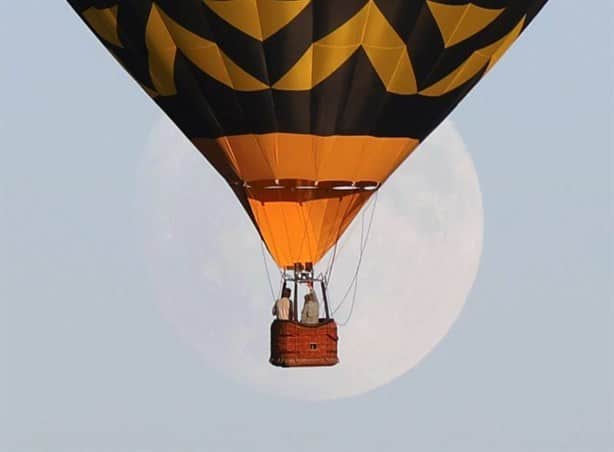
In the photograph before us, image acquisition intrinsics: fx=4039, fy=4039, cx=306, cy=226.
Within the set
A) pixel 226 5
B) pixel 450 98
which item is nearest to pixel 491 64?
pixel 450 98

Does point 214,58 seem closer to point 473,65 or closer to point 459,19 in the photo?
point 459,19

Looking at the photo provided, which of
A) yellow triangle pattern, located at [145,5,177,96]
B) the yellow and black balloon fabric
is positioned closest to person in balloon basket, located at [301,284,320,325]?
the yellow and black balloon fabric

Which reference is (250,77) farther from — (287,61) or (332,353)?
(332,353)

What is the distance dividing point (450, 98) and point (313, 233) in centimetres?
172

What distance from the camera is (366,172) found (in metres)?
35.4

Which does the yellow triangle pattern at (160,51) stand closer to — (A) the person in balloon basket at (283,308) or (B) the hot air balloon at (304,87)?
(B) the hot air balloon at (304,87)

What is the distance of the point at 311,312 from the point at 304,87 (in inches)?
79.0

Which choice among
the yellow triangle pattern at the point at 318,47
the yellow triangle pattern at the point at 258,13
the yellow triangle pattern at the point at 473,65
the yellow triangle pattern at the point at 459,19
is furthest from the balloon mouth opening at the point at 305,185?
the yellow triangle pattern at the point at 459,19

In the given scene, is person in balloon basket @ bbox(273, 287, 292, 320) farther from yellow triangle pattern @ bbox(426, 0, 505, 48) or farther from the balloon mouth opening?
yellow triangle pattern @ bbox(426, 0, 505, 48)

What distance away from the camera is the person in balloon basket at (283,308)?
35281 mm

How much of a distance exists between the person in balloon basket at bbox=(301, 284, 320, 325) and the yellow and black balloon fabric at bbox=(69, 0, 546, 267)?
17.9 inches

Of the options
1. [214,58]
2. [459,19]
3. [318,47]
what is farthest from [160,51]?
[459,19]

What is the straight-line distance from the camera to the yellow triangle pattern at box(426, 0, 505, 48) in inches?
1374

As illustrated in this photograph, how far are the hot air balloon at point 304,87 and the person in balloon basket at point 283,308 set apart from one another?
68 millimetres
